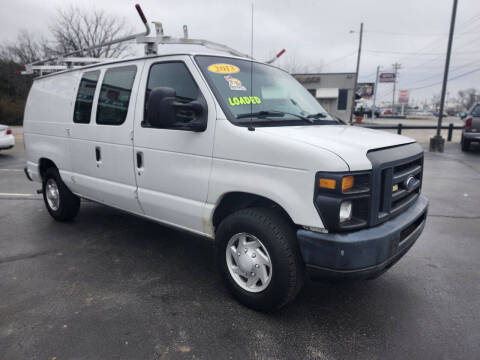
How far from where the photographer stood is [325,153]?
2408 mm

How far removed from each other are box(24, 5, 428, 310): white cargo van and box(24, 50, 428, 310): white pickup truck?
0.4 inches

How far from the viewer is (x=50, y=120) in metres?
4.88

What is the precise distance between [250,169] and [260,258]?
714mm

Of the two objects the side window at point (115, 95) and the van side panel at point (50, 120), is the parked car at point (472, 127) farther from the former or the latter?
the van side panel at point (50, 120)

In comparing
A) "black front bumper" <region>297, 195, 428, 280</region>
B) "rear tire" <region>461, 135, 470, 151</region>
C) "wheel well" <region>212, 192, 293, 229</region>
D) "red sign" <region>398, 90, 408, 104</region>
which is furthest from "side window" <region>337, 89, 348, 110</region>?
"red sign" <region>398, 90, 408, 104</region>

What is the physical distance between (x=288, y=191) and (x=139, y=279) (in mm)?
1872

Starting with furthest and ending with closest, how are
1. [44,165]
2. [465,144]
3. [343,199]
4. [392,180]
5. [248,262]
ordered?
[465,144] → [44,165] → [248,262] → [392,180] → [343,199]

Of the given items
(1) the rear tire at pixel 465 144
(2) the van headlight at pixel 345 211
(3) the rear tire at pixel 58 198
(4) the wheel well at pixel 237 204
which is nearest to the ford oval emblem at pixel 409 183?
(2) the van headlight at pixel 345 211

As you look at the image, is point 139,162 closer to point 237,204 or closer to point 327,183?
point 237,204

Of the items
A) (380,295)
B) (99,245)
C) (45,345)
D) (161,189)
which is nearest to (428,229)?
(380,295)

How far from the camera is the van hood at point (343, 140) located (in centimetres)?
244

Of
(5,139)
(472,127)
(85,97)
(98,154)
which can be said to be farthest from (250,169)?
(472,127)

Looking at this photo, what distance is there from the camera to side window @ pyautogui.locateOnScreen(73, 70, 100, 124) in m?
4.25

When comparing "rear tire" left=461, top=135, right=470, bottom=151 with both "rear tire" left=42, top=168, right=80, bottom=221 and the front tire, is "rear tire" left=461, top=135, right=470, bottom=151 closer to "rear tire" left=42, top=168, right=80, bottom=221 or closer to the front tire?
the front tire
